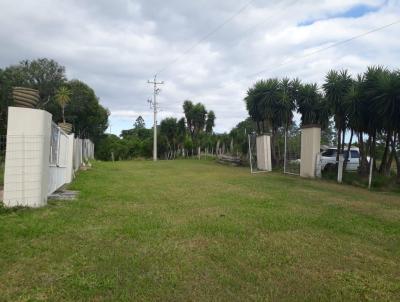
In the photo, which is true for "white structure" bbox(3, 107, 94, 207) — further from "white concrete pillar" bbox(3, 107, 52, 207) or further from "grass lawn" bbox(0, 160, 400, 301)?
"grass lawn" bbox(0, 160, 400, 301)

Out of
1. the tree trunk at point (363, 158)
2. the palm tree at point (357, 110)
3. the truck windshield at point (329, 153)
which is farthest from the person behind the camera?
the truck windshield at point (329, 153)

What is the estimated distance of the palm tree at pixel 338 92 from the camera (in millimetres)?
16797

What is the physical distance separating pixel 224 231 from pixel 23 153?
12.7 ft

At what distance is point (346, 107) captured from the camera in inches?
621

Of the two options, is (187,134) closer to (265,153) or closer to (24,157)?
(265,153)

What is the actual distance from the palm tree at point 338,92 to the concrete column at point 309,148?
4.93 feet

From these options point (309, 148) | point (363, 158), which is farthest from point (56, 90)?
point (363, 158)

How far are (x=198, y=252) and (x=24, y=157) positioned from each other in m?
3.97

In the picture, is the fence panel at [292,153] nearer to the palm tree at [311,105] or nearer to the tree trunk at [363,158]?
the palm tree at [311,105]

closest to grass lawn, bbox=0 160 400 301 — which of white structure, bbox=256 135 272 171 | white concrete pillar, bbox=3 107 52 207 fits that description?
white concrete pillar, bbox=3 107 52 207

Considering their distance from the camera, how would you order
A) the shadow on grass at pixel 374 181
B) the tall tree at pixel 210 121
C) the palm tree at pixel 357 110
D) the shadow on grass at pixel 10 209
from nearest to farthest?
the shadow on grass at pixel 10 209 → the shadow on grass at pixel 374 181 → the palm tree at pixel 357 110 → the tall tree at pixel 210 121

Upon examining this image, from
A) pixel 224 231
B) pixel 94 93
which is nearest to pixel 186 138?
pixel 94 93

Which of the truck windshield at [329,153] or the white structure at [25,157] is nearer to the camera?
the white structure at [25,157]

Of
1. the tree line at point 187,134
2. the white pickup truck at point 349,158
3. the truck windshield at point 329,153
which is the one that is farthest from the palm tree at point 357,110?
the tree line at point 187,134
